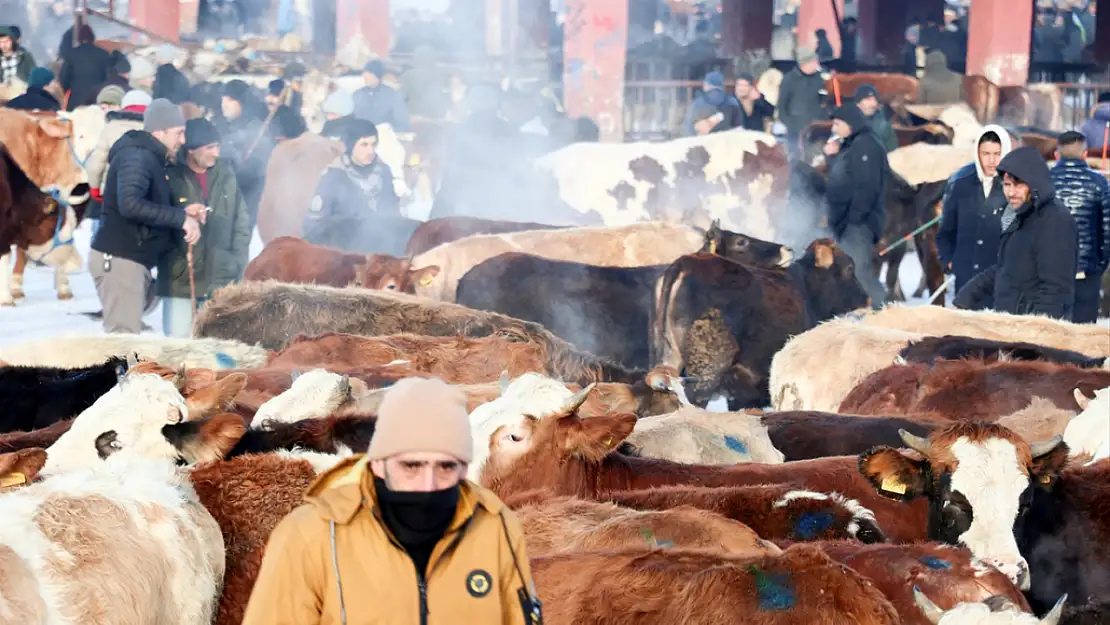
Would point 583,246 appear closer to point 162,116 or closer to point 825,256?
point 825,256

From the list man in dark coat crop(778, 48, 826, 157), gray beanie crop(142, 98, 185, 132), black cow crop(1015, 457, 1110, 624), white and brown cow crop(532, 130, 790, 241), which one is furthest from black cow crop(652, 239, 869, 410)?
man in dark coat crop(778, 48, 826, 157)

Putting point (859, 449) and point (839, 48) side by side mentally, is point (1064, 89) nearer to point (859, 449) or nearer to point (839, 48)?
point (839, 48)

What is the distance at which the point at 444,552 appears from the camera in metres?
2.88

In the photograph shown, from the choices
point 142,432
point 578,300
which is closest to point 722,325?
point 578,300

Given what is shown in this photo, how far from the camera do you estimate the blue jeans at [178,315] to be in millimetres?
10023

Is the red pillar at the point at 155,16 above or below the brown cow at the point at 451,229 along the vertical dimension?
above

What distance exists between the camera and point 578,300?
10.7 m

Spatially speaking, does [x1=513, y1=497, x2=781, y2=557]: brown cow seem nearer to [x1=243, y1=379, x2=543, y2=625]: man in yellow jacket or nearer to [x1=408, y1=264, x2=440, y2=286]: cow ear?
[x1=243, y1=379, x2=543, y2=625]: man in yellow jacket

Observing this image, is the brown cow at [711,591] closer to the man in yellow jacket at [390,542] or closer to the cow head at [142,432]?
the man in yellow jacket at [390,542]

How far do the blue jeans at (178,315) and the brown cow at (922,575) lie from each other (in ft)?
21.7

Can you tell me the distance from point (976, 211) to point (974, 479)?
5840 mm

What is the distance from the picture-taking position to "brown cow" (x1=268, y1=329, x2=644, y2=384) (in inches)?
335

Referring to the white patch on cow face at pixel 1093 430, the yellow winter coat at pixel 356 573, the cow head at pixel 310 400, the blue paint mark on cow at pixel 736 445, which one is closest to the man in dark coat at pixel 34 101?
the cow head at pixel 310 400

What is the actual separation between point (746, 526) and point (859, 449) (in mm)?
2005
